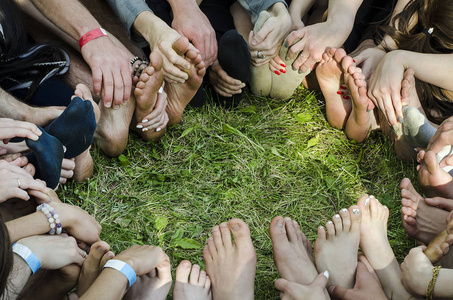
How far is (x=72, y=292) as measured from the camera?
4.80 ft

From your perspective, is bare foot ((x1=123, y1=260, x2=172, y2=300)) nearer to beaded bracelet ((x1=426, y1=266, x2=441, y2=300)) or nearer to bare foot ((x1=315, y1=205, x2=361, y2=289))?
bare foot ((x1=315, y1=205, x2=361, y2=289))

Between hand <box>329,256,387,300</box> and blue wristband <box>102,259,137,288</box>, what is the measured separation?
634 mm

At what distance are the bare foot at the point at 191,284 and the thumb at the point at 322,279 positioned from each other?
0.36 m

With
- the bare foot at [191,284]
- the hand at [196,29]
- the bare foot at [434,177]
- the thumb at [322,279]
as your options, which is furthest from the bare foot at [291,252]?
the hand at [196,29]

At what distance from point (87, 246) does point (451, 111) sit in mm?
1570

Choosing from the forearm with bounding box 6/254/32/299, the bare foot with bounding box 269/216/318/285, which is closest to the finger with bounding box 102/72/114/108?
the forearm with bounding box 6/254/32/299

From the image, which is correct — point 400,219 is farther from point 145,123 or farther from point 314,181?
point 145,123

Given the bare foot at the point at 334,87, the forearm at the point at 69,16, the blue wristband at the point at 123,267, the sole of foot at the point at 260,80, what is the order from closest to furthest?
the blue wristband at the point at 123,267 → the forearm at the point at 69,16 → the bare foot at the point at 334,87 → the sole of foot at the point at 260,80

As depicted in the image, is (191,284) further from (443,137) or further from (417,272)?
(443,137)

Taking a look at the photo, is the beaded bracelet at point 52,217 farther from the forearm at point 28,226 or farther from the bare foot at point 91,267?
the bare foot at point 91,267

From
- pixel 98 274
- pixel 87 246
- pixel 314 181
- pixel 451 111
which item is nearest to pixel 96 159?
pixel 87 246

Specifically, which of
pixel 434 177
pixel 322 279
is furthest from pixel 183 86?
pixel 434 177

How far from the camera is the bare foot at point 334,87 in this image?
1756mm

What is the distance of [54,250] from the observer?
127 cm
